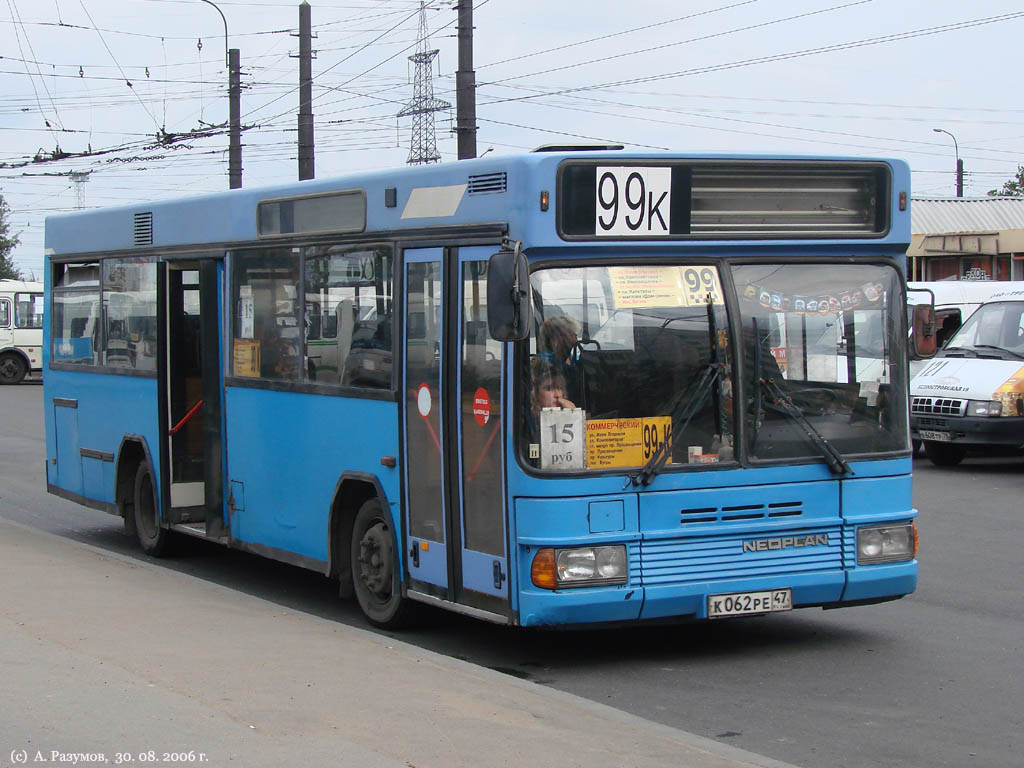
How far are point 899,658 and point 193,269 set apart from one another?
21.1 ft

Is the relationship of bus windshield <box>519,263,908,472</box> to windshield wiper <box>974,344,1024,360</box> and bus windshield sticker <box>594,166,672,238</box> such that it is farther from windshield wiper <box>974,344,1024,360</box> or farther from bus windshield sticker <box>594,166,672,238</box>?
windshield wiper <box>974,344,1024,360</box>

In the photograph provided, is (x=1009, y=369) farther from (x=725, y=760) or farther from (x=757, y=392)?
(x=725, y=760)

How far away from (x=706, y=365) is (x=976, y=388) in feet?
36.2

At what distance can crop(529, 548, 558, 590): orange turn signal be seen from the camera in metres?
7.36

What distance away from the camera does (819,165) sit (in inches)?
318

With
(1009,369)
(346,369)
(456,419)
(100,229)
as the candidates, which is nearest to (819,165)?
(456,419)

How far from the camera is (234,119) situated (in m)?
29.4

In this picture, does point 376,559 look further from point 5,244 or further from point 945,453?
point 5,244

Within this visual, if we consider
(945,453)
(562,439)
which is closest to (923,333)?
(562,439)

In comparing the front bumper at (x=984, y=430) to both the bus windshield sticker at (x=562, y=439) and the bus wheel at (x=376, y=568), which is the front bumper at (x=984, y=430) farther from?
the bus windshield sticker at (x=562, y=439)

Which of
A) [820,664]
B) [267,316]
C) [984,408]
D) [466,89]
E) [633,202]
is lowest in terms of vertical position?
[820,664]

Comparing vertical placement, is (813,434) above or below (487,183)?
below

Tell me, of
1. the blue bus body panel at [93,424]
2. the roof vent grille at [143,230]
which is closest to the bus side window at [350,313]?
the blue bus body panel at [93,424]

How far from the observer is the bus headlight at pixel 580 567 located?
24.1 feet
